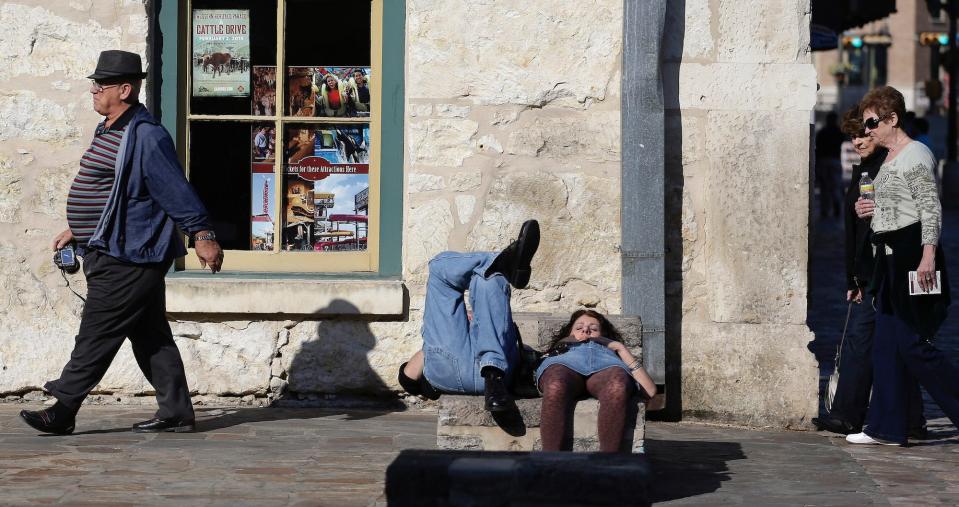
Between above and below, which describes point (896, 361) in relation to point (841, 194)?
below

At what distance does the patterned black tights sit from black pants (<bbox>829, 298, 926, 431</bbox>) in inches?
71.6

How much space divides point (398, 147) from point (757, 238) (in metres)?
1.89

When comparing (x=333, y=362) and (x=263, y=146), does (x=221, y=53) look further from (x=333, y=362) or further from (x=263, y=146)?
(x=333, y=362)

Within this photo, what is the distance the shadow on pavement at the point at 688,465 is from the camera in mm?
5992

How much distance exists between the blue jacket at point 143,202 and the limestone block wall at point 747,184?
2.47 metres

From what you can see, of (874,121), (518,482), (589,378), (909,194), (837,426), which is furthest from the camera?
(837,426)

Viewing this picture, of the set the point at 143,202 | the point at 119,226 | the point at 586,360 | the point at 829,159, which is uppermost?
the point at 829,159

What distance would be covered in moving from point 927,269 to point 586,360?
1779mm

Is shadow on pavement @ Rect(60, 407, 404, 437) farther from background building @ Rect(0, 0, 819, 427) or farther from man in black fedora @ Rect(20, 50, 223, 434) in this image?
man in black fedora @ Rect(20, 50, 223, 434)

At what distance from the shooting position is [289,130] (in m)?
7.90

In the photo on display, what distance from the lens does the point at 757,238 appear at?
752cm

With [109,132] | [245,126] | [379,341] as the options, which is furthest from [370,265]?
[109,132]

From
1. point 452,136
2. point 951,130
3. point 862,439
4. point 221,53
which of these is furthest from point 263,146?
point 951,130

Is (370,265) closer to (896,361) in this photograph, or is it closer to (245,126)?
(245,126)
